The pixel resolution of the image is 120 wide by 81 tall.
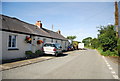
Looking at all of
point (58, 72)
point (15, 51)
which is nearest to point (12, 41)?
point (15, 51)

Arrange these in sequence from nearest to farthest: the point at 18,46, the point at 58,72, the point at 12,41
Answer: the point at 58,72, the point at 12,41, the point at 18,46

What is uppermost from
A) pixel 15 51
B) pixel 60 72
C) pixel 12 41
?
pixel 12 41

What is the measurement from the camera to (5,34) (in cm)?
1148

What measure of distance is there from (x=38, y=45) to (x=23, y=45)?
13.6 ft

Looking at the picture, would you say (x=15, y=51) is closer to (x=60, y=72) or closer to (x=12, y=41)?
(x=12, y=41)

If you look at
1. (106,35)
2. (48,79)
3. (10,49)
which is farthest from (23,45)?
(106,35)

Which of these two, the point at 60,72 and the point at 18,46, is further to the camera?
the point at 18,46

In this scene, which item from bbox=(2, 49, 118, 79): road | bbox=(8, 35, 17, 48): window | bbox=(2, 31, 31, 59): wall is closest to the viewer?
bbox=(2, 49, 118, 79): road

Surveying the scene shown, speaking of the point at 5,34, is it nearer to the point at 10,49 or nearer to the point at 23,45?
the point at 10,49

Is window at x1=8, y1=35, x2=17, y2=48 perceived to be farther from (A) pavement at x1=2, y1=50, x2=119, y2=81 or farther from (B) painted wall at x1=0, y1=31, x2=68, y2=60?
(A) pavement at x1=2, y1=50, x2=119, y2=81

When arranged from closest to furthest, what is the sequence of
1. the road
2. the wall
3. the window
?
1. the road
2. the wall
3. the window

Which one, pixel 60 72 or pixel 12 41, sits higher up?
pixel 12 41

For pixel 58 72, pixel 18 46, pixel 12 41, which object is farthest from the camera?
pixel 18 46

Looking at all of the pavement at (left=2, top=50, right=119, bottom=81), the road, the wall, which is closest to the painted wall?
the wall
